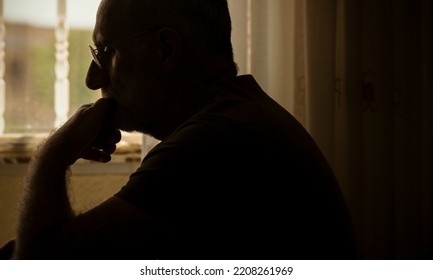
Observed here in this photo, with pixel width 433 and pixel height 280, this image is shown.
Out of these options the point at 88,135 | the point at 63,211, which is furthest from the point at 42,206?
the point at 88,135

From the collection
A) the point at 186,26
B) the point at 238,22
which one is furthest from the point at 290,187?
the point at 238,22

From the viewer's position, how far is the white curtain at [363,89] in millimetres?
1664

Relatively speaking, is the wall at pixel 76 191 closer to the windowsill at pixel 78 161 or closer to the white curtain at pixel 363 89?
the windowsill at pixel 78 161

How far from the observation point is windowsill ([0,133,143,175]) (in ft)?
5.51

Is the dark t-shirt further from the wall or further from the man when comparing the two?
the wall

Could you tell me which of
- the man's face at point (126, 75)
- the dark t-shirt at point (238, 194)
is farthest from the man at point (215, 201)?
the man's face at point (126, 75)

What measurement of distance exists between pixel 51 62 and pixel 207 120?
1176 mm

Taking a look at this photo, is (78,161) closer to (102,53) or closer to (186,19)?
(102,53)

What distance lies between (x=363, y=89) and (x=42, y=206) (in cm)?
119

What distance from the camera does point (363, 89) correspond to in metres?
1.70

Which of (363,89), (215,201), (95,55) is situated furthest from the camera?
(363,89)

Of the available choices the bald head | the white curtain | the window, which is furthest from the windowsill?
the bald head

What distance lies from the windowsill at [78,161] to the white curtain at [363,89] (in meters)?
0.42

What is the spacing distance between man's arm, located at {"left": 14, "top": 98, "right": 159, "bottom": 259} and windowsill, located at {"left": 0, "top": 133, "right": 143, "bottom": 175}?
2.64 ft
